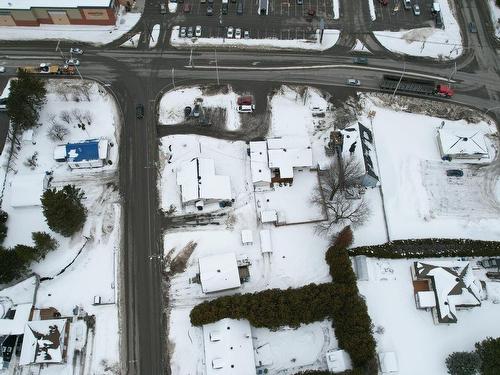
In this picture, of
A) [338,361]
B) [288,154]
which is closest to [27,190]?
[288,154]

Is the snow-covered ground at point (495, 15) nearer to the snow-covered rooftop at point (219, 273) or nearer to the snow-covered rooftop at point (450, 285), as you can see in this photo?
the snow-covered rooftop at point (450, 285)

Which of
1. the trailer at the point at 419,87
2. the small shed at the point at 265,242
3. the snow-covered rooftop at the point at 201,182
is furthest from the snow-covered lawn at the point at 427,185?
the snow-covered rooftop at the point at 201,182

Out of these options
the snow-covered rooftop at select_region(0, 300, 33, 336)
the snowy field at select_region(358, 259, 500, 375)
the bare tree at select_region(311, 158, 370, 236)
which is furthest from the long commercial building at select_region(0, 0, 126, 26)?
the snowy field at select_region(358, 259, 500, 375)

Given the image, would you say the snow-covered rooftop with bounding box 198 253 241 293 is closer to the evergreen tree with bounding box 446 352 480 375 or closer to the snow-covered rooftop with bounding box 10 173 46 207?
the snow-covered rooftop with bounding box 10 173 46 207

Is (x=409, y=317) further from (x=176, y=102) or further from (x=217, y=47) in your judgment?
(x=217, y=47)

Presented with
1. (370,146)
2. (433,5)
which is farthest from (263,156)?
(433,5)

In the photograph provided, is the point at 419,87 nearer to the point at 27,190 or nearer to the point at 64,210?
the point at 64,210

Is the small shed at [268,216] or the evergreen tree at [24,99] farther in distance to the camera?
the evergreen tree at [24,99]
